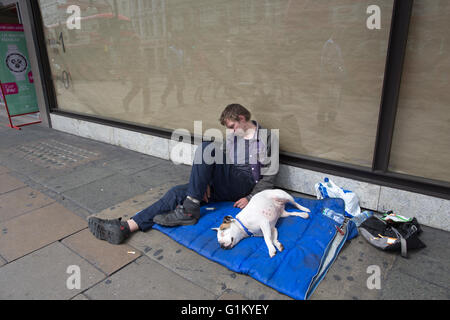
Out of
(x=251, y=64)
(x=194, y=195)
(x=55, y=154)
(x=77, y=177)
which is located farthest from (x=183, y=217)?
(x=55, y=154)

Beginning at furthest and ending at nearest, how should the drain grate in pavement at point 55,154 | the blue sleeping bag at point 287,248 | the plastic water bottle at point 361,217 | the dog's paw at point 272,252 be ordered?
the drain grate in pavement at point 55,154 → the plastic water bottle at point 361,217 → the dog's paw at point 272,252 → the blue sleeping bag at point 287,248

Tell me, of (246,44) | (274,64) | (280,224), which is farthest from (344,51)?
(280,224)

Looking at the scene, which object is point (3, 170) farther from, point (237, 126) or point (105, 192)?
point (237, 126)

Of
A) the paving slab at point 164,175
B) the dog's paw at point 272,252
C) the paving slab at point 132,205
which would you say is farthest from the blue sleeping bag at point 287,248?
the paving slab at point 164,175

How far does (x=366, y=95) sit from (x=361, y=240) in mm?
1427

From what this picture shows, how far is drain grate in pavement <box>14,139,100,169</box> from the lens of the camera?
5.09m

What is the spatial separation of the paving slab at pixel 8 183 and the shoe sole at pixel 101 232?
74.0 inches

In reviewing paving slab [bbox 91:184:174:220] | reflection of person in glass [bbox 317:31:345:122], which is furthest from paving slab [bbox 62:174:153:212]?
reflection of person in glass [bbox 317:31:345:122]

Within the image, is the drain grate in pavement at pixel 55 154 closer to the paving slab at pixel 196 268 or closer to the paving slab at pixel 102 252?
the paving slab at pixel 102 252

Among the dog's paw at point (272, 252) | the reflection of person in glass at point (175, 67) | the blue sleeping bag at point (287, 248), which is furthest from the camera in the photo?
the reflection of person in glass at point (175, 67)

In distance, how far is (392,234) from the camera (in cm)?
276

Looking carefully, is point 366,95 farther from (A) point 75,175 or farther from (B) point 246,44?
(A) point 75,175

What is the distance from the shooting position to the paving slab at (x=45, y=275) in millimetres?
2311

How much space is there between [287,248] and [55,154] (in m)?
4.58
